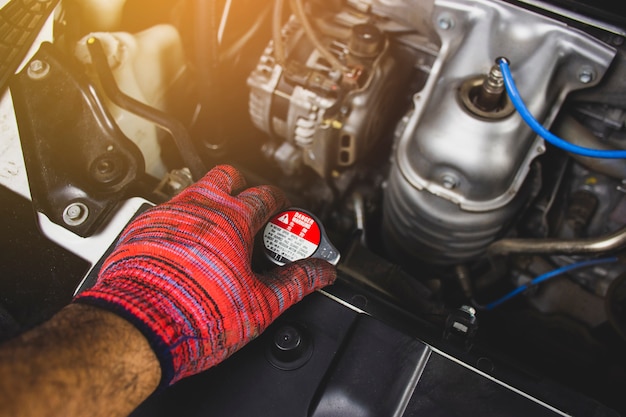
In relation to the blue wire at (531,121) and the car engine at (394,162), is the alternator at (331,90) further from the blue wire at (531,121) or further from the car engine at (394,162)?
the blue wire at (531,121)

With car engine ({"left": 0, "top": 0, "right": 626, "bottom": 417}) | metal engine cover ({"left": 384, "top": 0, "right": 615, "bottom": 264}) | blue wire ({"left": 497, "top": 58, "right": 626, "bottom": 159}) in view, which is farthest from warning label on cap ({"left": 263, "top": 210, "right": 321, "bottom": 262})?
blue wire ({"left": 497, "top": 58, "right": 626, "bottom": 159})

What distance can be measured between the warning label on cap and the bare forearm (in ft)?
1.11

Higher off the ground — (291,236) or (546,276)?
(291,236)

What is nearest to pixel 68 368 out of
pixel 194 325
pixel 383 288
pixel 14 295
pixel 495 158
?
pixel 194 325

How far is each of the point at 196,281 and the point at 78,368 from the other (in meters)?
0.19

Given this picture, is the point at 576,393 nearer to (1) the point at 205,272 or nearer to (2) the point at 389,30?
(1) the point at 205,272

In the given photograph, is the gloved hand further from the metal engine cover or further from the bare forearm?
the metal engine cover

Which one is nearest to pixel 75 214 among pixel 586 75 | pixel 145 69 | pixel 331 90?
pixel 145 69

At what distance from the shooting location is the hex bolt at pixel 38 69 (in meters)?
1.02

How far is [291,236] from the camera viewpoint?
964 mm

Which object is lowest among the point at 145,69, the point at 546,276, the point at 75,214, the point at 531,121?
the point at 546,276

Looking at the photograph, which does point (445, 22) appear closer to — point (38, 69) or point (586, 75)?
point (586, 75)

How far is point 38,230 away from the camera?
98 cm

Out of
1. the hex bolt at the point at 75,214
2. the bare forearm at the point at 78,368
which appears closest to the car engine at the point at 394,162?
the hex bolt at the point at 75,214
